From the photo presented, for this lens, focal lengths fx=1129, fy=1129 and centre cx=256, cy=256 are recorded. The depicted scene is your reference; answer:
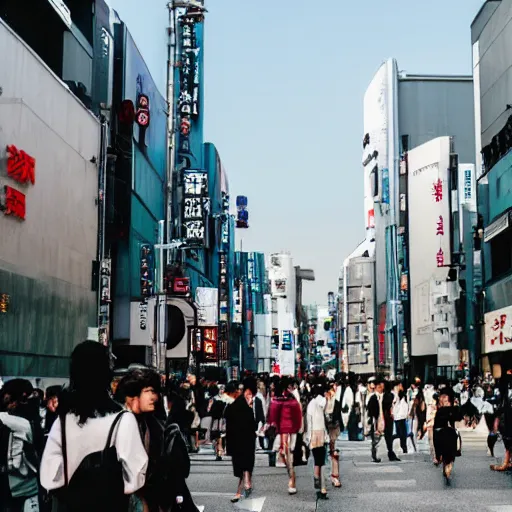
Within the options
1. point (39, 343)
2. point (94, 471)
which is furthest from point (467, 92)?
point (94, 471)

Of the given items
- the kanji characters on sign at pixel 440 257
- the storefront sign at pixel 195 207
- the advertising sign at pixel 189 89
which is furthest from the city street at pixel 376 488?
the kanji characters on sign at pixel 440 257

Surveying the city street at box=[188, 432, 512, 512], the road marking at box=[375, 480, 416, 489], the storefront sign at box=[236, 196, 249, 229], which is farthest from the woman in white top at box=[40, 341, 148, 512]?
the storefront sign at box=[236, 196, 249, 229]

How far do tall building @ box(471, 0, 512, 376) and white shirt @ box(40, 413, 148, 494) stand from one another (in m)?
52.1

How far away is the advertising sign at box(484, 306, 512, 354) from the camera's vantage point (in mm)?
57469

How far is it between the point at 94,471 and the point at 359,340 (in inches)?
5741

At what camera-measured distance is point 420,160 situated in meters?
96.1

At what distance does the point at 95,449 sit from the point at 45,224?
36.3 metres

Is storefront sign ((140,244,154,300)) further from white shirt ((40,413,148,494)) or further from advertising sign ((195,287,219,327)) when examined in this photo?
white shirt ((40,413,148,494))

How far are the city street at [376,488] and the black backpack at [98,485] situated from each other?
9486mm

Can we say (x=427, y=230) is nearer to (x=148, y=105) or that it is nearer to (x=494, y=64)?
(x=494, y=64)

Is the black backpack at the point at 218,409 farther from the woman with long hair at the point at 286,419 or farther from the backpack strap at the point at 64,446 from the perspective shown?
the backpack strap at the point at 64,446

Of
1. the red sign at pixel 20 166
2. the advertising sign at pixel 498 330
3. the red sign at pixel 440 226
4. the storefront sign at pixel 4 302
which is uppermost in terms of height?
the red sign at pixel 440 226

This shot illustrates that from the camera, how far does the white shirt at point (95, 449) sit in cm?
568

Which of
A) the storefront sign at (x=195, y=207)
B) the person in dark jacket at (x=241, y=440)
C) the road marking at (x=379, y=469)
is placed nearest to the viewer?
the person in dark jacket at (x=241, y=440)
